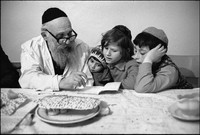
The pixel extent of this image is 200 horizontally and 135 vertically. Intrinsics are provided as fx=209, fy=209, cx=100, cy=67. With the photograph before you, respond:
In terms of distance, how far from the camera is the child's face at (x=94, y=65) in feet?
7.10

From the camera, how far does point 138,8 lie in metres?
3.25

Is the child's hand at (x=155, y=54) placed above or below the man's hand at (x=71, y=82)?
above

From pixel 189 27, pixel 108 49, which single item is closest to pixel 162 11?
pixel 189 27

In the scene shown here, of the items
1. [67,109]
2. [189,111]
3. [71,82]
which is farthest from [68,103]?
[189,111]

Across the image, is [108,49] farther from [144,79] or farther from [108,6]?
[108,6]

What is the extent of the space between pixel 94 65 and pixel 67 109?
1.03 metres

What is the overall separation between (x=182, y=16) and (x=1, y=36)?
9.97 ft

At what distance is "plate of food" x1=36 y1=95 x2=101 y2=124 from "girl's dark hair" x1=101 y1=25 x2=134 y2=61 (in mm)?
1026

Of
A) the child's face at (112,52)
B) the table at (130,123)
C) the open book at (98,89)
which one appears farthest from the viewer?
the child's face at (112,52)

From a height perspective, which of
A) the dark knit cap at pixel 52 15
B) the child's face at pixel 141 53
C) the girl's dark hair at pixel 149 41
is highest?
the dark knit cap at pixel 52 15

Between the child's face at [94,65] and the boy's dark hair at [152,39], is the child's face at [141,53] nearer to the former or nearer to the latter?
the boy's dark hair at [152,39]

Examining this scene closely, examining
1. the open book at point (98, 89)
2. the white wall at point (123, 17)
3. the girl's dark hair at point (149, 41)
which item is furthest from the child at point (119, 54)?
the white wall at point (123, 17)

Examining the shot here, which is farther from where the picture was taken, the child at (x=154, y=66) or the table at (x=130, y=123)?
the child at (x=154, y=66)

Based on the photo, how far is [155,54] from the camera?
1.79m
